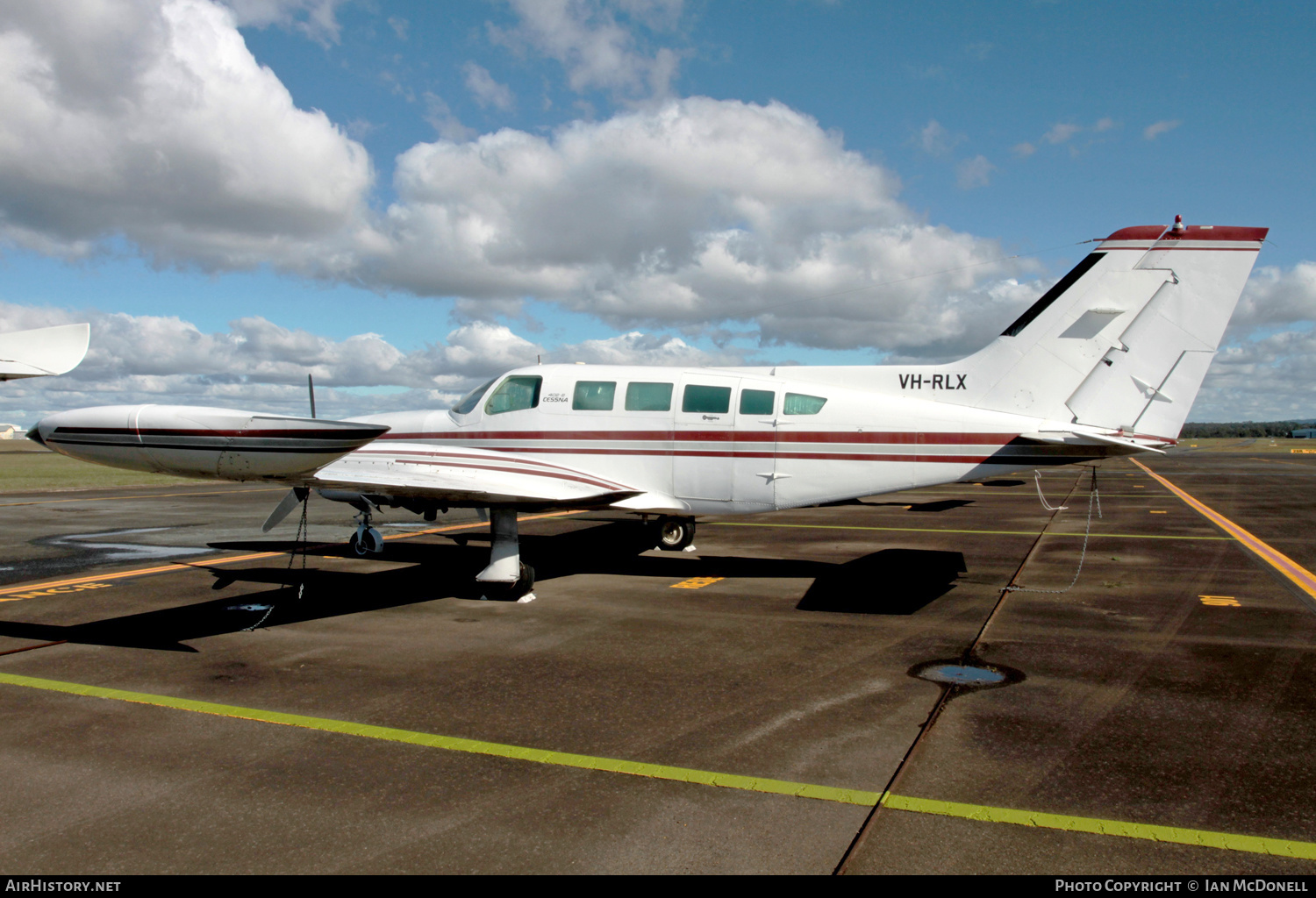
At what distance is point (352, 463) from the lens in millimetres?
10203

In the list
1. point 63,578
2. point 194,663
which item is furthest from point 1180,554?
point 63,578

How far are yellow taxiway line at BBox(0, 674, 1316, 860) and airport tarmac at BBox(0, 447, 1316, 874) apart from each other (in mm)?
23

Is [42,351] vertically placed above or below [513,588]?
above

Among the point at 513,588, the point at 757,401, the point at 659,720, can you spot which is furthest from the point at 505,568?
the point at 659,720

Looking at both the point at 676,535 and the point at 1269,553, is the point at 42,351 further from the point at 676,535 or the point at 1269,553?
the point at 1269,553

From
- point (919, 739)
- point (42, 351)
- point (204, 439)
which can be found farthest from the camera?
point (42, 351)

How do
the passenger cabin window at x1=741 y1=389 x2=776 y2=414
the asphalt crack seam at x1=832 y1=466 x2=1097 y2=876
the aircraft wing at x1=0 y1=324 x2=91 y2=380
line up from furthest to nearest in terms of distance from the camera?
the passenger cabin window at x1=741 y1=389 x2=776 y2=414 → the aircraft wing at x1=0 y1=324 x2=91 y2=380 → the asphalt crack seam at x1=832 y1=466 x2=1097 y2=876

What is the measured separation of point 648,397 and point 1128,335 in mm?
6397

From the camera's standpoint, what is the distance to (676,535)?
45.3ft

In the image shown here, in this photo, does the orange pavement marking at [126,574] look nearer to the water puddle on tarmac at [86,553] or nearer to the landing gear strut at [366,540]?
the water puddle on tarmac at [86,553]

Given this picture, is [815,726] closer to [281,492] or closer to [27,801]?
[27,801]

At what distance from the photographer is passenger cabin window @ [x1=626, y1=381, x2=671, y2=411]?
442 inches

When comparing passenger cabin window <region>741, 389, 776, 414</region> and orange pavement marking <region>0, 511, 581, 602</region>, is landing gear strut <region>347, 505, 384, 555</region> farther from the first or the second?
passenger cabin window <region>741, 389, 776, 414</region>

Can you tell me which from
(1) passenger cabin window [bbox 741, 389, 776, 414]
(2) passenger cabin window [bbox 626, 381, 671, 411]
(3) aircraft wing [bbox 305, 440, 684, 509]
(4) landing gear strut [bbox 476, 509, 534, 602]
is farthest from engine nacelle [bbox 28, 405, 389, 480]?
(1) passenger cabin window [bbox 741, 389, 776, 414]
